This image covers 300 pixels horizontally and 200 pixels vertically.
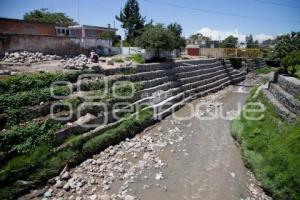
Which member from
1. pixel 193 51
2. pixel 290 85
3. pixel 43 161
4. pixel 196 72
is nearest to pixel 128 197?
pixel 43 161

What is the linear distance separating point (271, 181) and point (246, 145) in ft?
12.5

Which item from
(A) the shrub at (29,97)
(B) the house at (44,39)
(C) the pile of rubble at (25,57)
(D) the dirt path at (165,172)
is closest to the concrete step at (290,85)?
(D) the dirt path at (165,172)

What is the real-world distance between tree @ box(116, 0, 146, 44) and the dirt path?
1443 inches

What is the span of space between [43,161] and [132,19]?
143 feet

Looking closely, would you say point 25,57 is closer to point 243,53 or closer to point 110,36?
point 110,36

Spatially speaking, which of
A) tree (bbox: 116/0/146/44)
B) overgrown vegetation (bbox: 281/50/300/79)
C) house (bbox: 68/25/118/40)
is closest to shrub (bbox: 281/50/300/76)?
overgrown vegetation (bbox: 281/50/300/79)

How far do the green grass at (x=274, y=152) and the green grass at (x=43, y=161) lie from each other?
7684mm

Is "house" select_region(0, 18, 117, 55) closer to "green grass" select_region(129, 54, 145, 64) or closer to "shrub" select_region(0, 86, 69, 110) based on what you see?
"green grass" select_region(129, 54, 145, 64)

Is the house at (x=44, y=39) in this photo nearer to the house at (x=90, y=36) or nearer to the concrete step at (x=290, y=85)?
the house at (x=90, y=36)

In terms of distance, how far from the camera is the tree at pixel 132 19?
5291 centimetres

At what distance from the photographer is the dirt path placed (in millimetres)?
12133

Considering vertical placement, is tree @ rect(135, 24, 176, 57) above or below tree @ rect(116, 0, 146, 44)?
below

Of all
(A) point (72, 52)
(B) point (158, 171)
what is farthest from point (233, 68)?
(B) point (158, 171)

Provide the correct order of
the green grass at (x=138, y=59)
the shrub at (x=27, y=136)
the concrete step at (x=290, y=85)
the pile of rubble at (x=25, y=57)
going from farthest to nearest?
the green grass at (x=138, y=59)
the pile of rubble at (x=25, y=57)
the concrete step at (x=290, y=85)
the shrub at (x=27, y=136)
